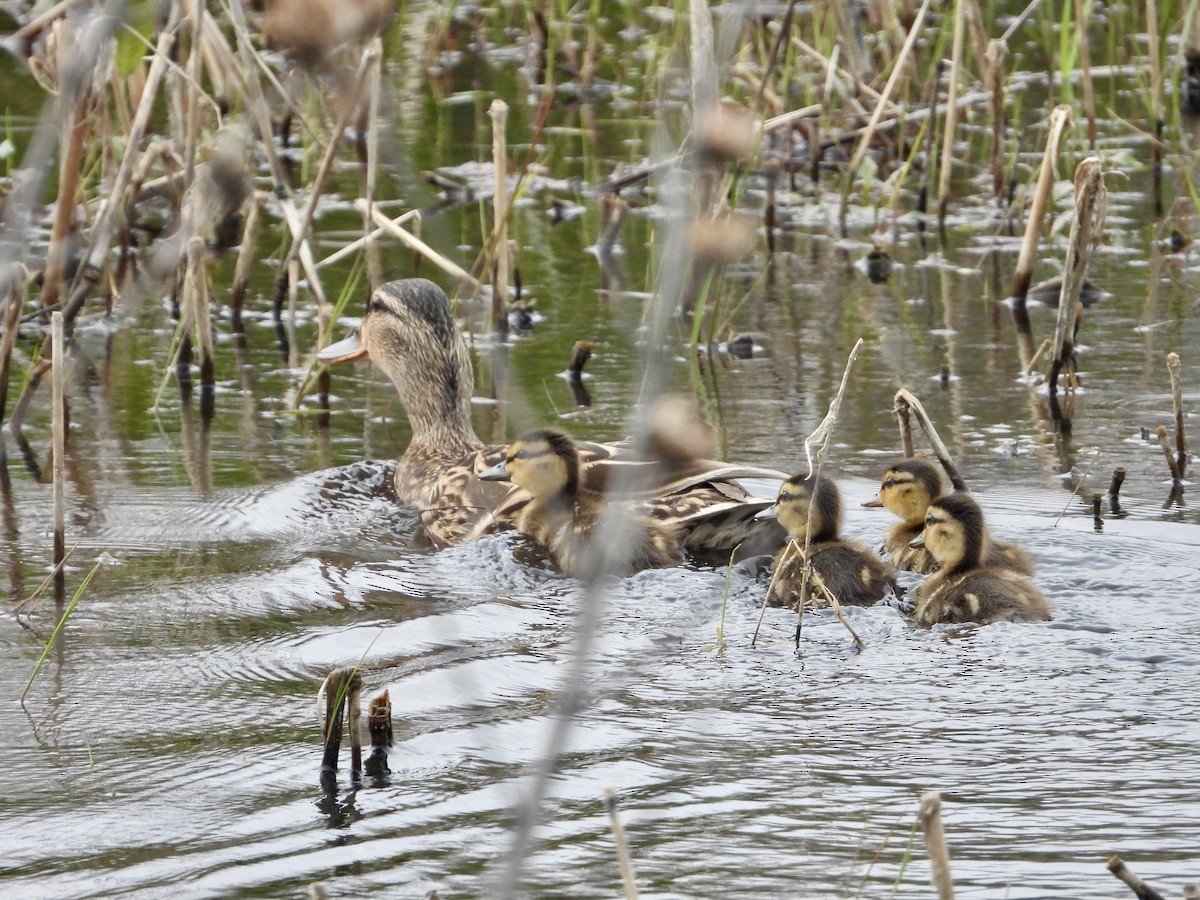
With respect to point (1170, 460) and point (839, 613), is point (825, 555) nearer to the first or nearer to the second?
point (839, 613)

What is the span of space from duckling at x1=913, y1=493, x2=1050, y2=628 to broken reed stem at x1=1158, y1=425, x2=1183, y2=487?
907 millimetres

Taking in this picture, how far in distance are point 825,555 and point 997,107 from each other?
16.3 feet

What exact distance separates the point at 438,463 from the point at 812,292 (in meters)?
2.76

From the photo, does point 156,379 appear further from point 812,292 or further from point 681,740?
point 681,740

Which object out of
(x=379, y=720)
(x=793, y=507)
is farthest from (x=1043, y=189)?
(x=379, y=720)

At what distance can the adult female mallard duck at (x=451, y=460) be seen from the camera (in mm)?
4918

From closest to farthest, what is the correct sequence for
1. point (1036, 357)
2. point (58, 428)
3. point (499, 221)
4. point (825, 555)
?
point (58, 428)
point (825, 555)
point (1036, 357)
point (499, 221)

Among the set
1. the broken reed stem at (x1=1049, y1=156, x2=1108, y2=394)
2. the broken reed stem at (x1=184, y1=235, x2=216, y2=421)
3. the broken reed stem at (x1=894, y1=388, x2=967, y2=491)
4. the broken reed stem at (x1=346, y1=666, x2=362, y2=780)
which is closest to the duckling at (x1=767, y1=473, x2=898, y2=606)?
the broken reed stem at (x1=894, y1=388, x2=967, y2=491)

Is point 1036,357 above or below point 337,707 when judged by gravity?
above

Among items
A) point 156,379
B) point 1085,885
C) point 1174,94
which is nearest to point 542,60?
point 1174,94

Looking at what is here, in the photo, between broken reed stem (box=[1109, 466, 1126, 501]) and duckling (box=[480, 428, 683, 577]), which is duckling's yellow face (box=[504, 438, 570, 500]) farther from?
broken reed stem (box=[1109, 466, 1126, 501])

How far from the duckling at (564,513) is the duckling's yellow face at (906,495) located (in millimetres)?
618

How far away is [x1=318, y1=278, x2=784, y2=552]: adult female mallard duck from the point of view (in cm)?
492

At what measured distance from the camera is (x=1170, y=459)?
17.0 feet
